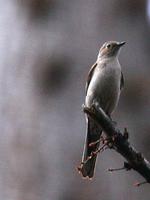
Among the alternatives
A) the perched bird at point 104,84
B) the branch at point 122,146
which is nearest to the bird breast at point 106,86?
the perched bird at point 104,84

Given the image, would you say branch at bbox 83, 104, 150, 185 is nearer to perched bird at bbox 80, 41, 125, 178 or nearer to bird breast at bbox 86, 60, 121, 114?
perched bird at bbox 80, 41, 125, 178

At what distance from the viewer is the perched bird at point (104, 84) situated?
262 cm

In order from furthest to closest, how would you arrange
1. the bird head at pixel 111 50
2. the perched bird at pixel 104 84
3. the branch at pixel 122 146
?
the bird head at pixel 111 50
the perched bird at pixel 104 84
the branch at pixel 122 146

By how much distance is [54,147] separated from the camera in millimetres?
2984

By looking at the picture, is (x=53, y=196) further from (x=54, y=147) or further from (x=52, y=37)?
(x=52, y=37)

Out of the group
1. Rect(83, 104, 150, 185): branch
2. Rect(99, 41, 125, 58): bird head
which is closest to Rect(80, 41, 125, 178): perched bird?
Rect(99, 41, 125, 58): bird head

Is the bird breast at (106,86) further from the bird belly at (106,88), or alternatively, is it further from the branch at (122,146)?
the branch at (122,146)

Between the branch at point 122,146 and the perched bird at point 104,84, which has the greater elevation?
the perched bird at point 104,84

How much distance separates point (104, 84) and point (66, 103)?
327 millimetres

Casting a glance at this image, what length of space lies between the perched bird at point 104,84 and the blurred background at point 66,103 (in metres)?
0.11

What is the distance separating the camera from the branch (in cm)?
184

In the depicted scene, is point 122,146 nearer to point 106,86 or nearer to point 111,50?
point 106,86

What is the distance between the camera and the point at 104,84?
277 cm

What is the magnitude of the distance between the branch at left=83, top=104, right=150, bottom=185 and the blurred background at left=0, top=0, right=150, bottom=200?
0.84m
